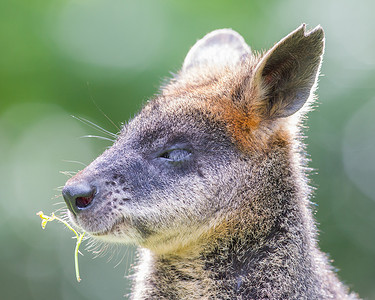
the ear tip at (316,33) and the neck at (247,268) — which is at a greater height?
the ear tip at (316,33)

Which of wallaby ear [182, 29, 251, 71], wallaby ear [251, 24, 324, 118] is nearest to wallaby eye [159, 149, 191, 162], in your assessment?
wallaby ear [251, 24, 324, 118]

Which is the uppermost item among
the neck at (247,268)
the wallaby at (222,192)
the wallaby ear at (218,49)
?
the wallaby ear at (218,49)

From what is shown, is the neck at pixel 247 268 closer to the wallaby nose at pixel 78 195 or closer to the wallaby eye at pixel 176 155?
the wallaby eye at pixel 176 155

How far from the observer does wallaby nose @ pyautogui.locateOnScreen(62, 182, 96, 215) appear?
157 inches

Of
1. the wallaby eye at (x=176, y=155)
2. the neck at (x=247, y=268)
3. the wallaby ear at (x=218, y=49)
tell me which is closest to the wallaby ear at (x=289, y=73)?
the wallaby eye at (x=176, y=155)

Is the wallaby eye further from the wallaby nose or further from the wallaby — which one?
the wallaby nose

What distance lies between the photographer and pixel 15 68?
10766mm

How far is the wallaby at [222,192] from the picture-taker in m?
4.03

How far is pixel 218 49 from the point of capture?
5.76 metres

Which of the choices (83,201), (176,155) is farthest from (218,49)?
(83,201)

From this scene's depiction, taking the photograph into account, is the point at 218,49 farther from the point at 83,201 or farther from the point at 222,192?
the point at 83,201

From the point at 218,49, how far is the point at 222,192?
6.96ft

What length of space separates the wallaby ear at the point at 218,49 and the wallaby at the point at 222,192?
1.14 m

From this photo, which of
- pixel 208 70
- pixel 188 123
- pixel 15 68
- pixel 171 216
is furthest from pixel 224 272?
pixel 15 68
